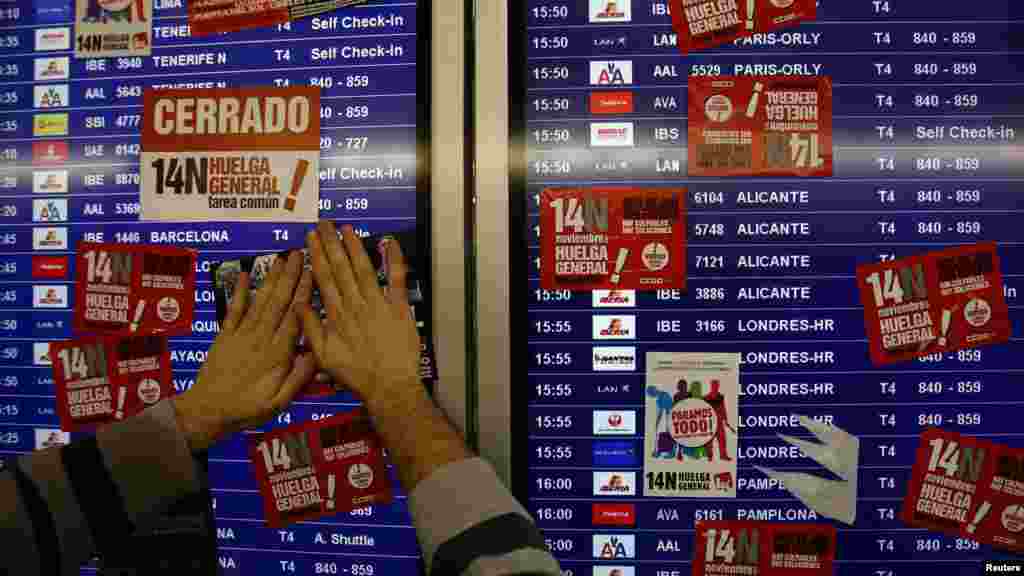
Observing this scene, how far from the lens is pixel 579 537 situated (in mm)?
1099

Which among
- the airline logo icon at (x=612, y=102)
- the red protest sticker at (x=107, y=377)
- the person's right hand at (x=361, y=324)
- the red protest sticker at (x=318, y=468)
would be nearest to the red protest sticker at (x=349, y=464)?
the red protest sticker at (x=318, y=468)

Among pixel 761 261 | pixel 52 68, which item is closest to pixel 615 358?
pixel 761 261

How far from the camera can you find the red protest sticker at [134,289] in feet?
3.64

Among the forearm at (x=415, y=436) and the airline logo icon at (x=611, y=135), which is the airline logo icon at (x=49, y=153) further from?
the airline logo icon at (x=611, y=135)

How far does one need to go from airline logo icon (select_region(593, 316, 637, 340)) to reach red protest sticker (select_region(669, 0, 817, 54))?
1.39ft

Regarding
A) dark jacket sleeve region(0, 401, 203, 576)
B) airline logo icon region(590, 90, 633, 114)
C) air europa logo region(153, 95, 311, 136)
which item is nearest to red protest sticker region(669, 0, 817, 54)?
airline logo icon region(590, 90, 633, 114)

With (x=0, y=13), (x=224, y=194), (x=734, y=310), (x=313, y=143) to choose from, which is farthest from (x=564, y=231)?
(x=0, y=13)

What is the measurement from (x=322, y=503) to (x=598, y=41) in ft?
2.74

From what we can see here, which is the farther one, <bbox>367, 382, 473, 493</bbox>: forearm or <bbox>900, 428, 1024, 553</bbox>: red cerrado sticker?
<bbox>900, 428, 1024, 553</bbox>: red cerrado sticker

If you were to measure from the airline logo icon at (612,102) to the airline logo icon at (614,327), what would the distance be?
32 cm

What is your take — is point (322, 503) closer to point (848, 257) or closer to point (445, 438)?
point (445, 438)

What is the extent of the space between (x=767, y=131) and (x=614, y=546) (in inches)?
26.8

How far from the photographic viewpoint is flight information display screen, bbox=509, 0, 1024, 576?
3.52ft

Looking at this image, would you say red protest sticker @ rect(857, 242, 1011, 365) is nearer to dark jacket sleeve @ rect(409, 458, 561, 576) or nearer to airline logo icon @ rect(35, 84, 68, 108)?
dark jacket sleeve @ rect(409, 458, 561, 576)
